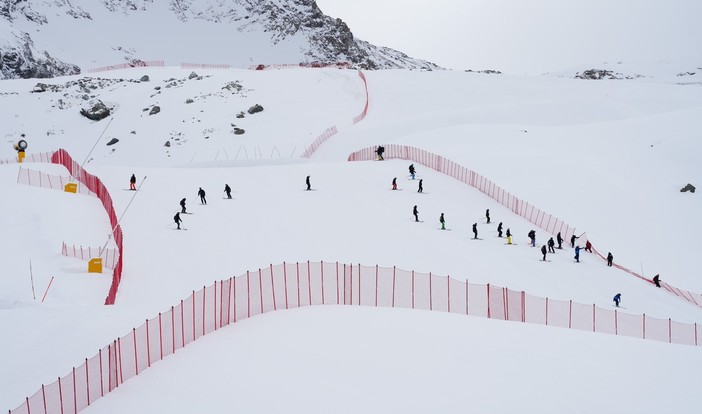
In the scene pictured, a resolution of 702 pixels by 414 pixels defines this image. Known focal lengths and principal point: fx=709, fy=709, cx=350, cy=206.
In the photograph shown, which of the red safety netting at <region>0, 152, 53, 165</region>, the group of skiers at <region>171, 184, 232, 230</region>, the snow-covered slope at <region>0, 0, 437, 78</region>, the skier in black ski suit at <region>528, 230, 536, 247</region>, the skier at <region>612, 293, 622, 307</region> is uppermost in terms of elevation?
the snow-covered slope at <region>0, 0, 437, 78</region>

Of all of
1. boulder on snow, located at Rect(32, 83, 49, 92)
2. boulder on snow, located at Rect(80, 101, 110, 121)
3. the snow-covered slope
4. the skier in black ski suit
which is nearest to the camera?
the skier in black ski suit

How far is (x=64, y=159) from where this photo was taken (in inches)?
1844

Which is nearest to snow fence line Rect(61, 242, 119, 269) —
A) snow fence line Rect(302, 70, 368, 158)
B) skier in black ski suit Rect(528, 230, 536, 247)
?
skier in black ski suit Rect(528, 230, 536, 247)

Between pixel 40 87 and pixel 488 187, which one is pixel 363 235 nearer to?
pixel 488 187

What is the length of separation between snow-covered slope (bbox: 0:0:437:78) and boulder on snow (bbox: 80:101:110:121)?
45.0 m

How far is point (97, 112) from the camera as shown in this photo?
7688cm

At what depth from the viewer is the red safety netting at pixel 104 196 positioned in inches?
973

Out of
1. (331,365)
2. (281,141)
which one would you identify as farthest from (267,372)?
(281,141)

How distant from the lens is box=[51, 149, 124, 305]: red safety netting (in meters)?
24.7

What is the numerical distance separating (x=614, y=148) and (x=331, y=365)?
44.6m

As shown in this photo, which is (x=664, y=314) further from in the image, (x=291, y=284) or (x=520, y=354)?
(x=291, y=284)

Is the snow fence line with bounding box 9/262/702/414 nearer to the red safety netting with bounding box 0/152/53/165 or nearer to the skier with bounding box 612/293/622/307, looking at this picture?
the skier with bounding box 612/293/622/307

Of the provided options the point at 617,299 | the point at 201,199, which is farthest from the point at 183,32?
the point at 617,299

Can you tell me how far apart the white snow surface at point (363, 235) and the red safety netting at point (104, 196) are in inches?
22.8
